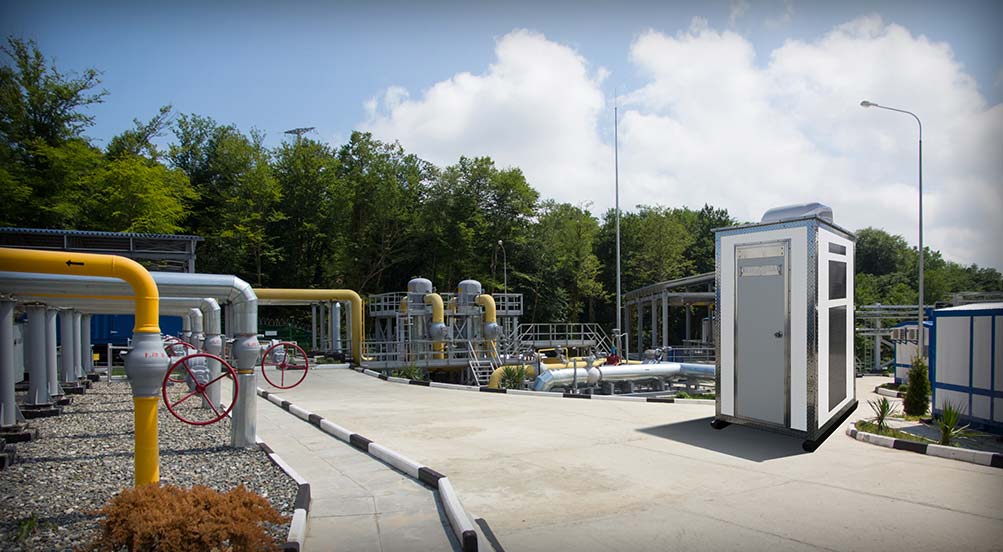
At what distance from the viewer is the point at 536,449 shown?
968cm

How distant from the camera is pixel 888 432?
10219mm

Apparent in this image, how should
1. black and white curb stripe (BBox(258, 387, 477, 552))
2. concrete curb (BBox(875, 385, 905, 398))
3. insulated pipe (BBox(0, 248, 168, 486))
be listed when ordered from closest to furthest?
1. black and white curb stripe (BBox(258, 387, 477, 552))
2. insulated pipe (BBox(0, 248, 168, 486))
3. concrete curb (BBox(875, 385, 905, 398))

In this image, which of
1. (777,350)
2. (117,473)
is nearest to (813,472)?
(777,350)

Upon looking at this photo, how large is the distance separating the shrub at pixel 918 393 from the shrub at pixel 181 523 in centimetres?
1209

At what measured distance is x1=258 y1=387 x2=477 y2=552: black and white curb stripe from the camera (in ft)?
18.2

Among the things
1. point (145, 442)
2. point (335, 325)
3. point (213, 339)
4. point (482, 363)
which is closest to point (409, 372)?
point (482, 363)

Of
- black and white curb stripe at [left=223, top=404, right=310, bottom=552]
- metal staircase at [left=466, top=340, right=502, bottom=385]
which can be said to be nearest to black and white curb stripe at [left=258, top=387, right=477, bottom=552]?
black and white curb stripe at [left=223, top=404, right=310, bottom=552]

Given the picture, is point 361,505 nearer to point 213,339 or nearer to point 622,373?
point 213,339

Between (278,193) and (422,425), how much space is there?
42383 millimetres

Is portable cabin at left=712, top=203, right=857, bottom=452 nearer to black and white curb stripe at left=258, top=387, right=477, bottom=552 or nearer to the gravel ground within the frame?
black and white curb stripe at left=258, top=387, right=477, bottom=552

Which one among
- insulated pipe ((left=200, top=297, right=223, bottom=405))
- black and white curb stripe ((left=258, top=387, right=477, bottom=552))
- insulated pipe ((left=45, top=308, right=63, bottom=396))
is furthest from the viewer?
insulated pipe ((left=45, top=308, right=63, bottom=396))

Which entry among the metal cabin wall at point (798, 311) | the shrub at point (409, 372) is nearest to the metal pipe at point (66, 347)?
the shrub at point (409, 372)

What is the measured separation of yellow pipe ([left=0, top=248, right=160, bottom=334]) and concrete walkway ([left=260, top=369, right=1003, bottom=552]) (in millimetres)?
3669

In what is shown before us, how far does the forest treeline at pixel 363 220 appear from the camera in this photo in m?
45.5
